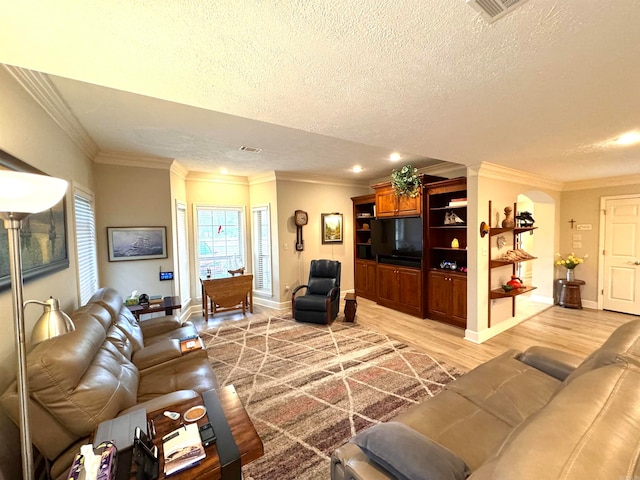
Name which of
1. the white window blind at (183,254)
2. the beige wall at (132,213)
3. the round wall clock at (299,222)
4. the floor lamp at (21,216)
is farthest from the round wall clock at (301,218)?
the floor lamp at (21,216)

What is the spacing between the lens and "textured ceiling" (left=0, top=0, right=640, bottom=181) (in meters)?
1.04

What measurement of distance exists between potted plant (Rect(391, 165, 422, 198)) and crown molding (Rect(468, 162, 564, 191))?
3.10ft

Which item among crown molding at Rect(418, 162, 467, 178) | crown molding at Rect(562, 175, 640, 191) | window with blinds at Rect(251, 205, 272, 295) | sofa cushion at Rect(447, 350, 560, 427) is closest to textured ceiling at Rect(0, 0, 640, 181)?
sofa cushion at Rect(447, 350, 560, 427)

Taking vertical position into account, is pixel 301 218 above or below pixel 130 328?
above

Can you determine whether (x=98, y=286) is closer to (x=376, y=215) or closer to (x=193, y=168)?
(x=193, y=168)

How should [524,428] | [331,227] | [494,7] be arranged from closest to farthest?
1. [524,428]
2. [494,7]
3. [331,227]

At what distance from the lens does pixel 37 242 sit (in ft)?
5.94

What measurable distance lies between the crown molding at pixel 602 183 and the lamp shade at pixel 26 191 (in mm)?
7134

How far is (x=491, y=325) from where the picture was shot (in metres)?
3.86

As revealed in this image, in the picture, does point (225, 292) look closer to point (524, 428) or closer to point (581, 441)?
point (524, 428)

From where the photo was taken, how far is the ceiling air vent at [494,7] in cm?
98

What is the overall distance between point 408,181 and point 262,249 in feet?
10.2

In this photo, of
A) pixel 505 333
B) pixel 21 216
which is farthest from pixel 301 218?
pixel 21 216

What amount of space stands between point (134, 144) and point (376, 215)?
402 cm
